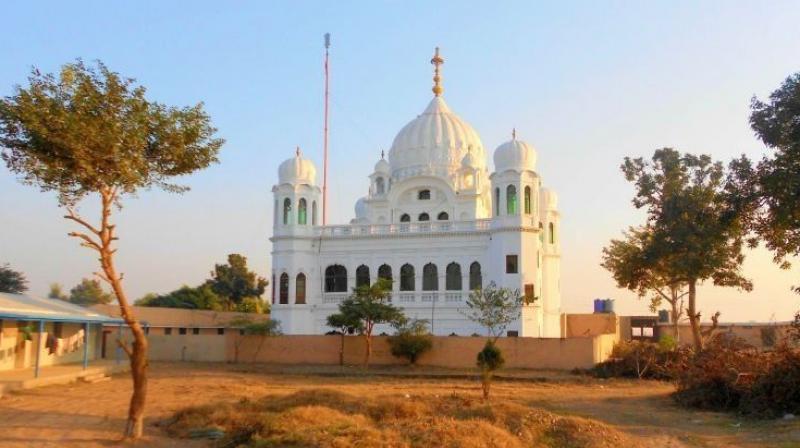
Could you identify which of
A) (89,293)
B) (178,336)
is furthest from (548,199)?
(89,293)

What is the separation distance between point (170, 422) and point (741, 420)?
39.7 feet

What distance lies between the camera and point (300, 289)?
4225 cm

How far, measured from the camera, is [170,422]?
15594mm

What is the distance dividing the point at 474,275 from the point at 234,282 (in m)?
33.6

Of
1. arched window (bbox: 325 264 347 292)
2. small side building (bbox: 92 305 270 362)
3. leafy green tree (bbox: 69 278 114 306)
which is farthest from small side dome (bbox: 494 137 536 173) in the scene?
leafy green tree (bbox: 69 278 114 306)

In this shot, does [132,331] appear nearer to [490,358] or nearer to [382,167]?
[490,358]

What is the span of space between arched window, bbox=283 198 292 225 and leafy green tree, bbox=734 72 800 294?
1100 inches

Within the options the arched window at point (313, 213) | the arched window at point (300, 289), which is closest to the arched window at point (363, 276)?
the arched window at point (300, 289)

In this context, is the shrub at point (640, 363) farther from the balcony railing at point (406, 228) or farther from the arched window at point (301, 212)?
the arched window at point (301, 212)

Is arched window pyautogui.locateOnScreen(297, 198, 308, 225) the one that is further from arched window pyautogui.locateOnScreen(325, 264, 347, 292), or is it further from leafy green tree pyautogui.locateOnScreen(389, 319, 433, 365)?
leafy green tree pyautogui.locateOnScreen(389, 319, 433, 365)

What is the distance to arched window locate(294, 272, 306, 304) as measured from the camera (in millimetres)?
42125

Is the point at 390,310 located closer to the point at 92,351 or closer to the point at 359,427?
the point at 92,351

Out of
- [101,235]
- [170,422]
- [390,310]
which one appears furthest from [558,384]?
[101,235]

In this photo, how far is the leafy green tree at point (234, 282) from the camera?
68375 mm
